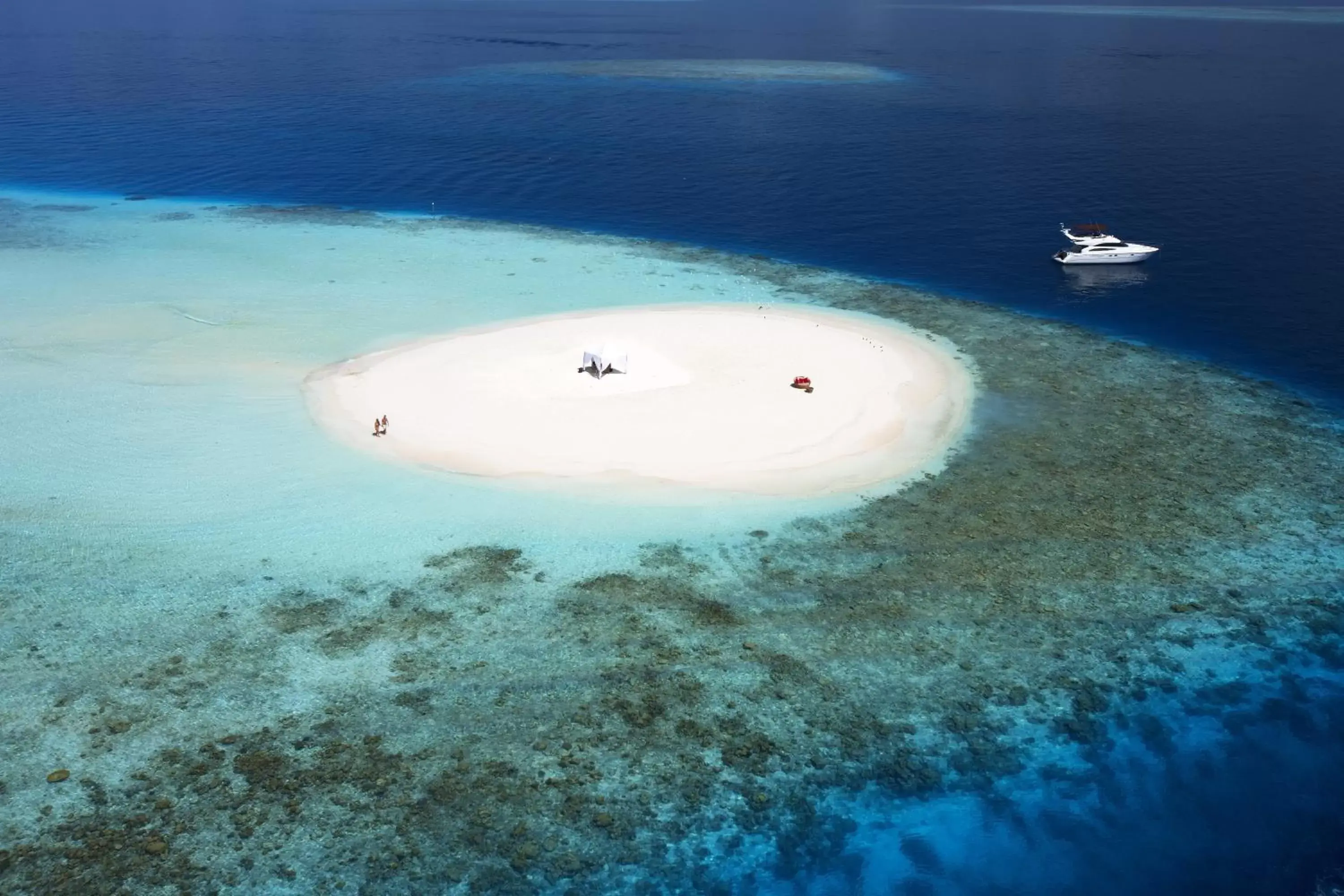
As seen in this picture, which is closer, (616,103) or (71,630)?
(71,630)

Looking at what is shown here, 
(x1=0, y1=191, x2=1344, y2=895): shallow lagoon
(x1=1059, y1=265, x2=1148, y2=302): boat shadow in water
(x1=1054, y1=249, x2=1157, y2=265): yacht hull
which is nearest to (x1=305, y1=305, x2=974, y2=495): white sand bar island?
(x1=0, y1=191, x2=1344, y2=895): shallow lagoon

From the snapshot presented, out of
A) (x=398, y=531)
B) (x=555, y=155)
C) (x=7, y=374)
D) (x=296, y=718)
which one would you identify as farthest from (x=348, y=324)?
(x=555, y=155)

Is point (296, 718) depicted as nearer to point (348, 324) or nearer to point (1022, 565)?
point (1022, 565)

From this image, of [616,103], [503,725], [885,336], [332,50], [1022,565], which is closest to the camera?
[503,725]

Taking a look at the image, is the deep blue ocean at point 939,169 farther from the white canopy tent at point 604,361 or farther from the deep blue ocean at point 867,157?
the white canopy tent at point 604,361

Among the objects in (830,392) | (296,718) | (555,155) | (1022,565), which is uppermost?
(555,155)

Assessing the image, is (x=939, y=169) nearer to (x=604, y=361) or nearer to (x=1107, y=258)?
(x=1107, y=258)
